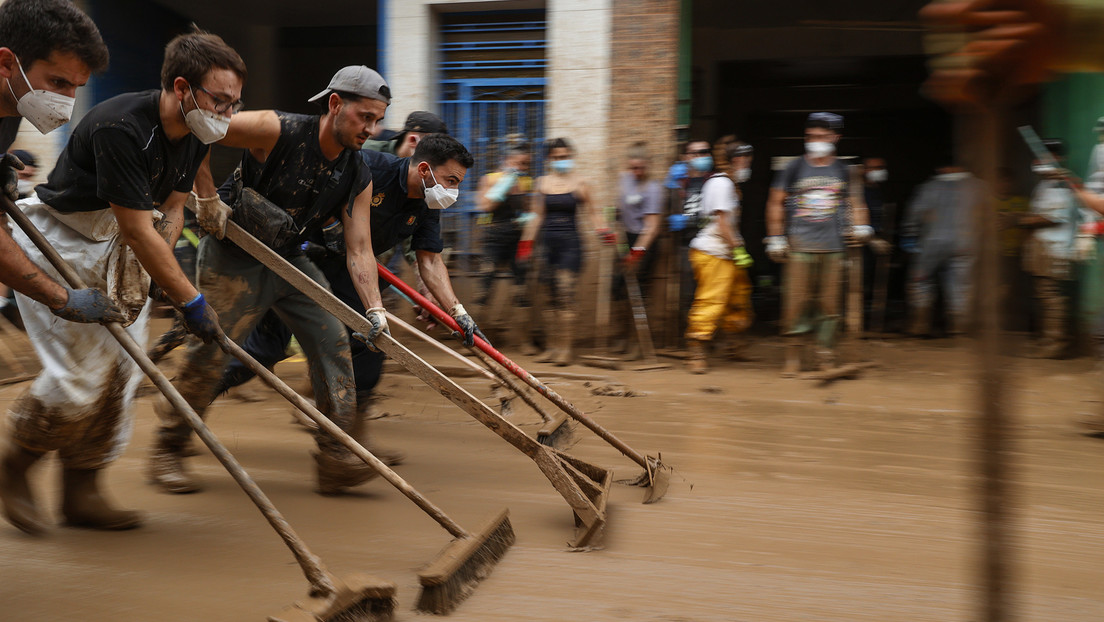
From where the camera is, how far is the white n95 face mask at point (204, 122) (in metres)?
2.74

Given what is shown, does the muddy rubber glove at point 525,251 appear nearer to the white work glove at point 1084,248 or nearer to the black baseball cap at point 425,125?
the black baseball cap at point 425,125

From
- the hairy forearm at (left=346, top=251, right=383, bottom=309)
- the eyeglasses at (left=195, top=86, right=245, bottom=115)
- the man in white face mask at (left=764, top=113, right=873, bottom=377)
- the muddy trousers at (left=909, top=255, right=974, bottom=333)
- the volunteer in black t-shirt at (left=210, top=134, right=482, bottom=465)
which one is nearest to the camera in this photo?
the eyeglasses at (left=195, top=86, right=245, bottom=115)

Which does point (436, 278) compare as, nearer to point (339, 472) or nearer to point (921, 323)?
point (339, 472)

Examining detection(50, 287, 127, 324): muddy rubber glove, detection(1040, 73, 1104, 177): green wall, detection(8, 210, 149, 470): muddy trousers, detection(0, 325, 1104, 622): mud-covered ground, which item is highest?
detection(1040, 73, 1104, 177): green wall

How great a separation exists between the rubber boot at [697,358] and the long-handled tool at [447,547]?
381 centimetres

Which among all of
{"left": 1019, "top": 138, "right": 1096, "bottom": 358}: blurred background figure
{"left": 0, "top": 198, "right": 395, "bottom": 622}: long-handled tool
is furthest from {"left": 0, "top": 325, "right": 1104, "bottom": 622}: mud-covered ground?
{"left": 1019, "top": 138, "right": 1096, "bottom": 358}: blurred background figure

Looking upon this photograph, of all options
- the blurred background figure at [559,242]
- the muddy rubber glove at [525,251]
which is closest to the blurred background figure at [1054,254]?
the blurred background figure at [559,242]

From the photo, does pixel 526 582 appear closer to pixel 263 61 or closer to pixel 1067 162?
pixel 1067 162

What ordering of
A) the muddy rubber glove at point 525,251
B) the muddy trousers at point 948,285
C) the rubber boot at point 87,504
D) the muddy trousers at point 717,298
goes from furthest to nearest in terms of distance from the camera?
the muddy trousers at point 948,285
the muddy rubber glove at point 525,251
the muddy trousers at point 717,298
the rubber boot at point 87,504

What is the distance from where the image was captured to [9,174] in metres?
2.61

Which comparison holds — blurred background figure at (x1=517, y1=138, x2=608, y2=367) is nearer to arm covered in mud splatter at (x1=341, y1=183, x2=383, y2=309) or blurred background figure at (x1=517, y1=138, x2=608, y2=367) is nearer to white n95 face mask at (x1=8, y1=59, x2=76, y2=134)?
arm covered in mud splatter at (x1=341, y1=183, x2=383, y2=309)

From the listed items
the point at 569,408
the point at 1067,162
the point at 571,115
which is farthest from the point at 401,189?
the point at 1067,162

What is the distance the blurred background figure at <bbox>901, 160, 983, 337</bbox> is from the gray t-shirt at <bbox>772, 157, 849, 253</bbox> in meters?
1.49

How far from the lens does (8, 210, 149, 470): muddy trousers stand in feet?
8.80
